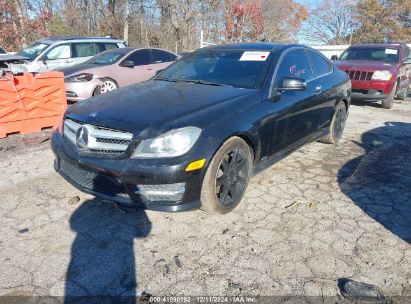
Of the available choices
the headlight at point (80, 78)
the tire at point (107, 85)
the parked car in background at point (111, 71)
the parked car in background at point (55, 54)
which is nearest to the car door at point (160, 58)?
the parked car in background at point (111, 71)

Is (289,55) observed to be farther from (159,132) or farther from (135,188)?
(135,188)

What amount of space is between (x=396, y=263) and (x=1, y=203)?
12.4 feet

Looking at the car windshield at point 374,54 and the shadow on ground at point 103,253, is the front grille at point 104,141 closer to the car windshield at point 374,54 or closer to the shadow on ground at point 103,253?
the shadow on ground at point 103,253

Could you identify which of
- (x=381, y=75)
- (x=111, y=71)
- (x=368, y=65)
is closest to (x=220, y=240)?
(x=111, y=71)

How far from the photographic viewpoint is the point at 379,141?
609cm

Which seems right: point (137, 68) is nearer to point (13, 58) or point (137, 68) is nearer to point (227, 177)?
point (13, 58)

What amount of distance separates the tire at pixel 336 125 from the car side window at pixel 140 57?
533 centimetres

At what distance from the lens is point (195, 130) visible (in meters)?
2.92

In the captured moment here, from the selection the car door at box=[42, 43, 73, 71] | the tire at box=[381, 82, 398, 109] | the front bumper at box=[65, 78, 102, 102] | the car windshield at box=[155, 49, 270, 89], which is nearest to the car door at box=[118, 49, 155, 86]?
the front bumper at box=[65, 78, 102, 102]

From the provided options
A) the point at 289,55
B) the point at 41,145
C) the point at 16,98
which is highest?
the point at 289,55

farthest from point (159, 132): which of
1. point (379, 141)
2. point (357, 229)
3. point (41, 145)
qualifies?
point (379, 141)

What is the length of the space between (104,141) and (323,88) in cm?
319

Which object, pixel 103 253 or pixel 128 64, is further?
pixel 128 64

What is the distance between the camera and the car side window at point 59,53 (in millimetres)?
10134
